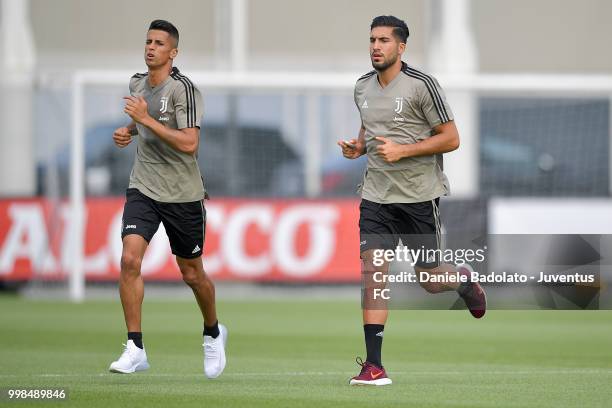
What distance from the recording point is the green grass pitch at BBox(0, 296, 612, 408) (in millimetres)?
9008

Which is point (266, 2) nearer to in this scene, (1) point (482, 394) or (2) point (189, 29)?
(2) point (189, 29)

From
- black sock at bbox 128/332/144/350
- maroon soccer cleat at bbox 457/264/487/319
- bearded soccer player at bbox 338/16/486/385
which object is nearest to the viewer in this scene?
bearded soccer player at bbox 338/16/486/385

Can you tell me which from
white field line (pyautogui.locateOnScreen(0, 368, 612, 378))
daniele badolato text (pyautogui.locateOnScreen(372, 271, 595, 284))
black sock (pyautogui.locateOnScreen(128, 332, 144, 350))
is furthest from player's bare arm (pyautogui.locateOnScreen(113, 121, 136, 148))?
daniele badolato text (pyautogui.locateOnScreen(372, 271, 595, 284))

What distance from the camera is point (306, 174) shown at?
22.7 meters

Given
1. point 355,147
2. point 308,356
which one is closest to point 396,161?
point 355,147

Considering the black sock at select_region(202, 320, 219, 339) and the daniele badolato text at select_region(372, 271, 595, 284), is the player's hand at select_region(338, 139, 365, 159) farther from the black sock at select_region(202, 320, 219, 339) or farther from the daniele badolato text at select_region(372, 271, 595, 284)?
the black sock at select_region(202, 320, 219, 339)

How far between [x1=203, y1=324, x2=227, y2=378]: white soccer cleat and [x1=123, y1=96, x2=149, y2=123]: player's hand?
1.71m

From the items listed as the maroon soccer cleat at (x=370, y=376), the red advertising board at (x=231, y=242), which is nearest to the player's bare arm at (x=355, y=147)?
the maroon soccer cleat at (x=370, y=376)

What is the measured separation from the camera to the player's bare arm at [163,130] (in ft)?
31.6

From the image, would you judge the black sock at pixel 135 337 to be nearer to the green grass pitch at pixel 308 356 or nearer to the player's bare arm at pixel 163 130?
the green grass pitch at pixel 308 356

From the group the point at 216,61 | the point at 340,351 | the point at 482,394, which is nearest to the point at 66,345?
the point at 340,351

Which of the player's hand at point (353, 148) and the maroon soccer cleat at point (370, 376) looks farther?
the player's hand at point (353, 148)

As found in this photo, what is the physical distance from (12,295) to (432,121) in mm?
13245

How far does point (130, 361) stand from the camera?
32.1 ft
